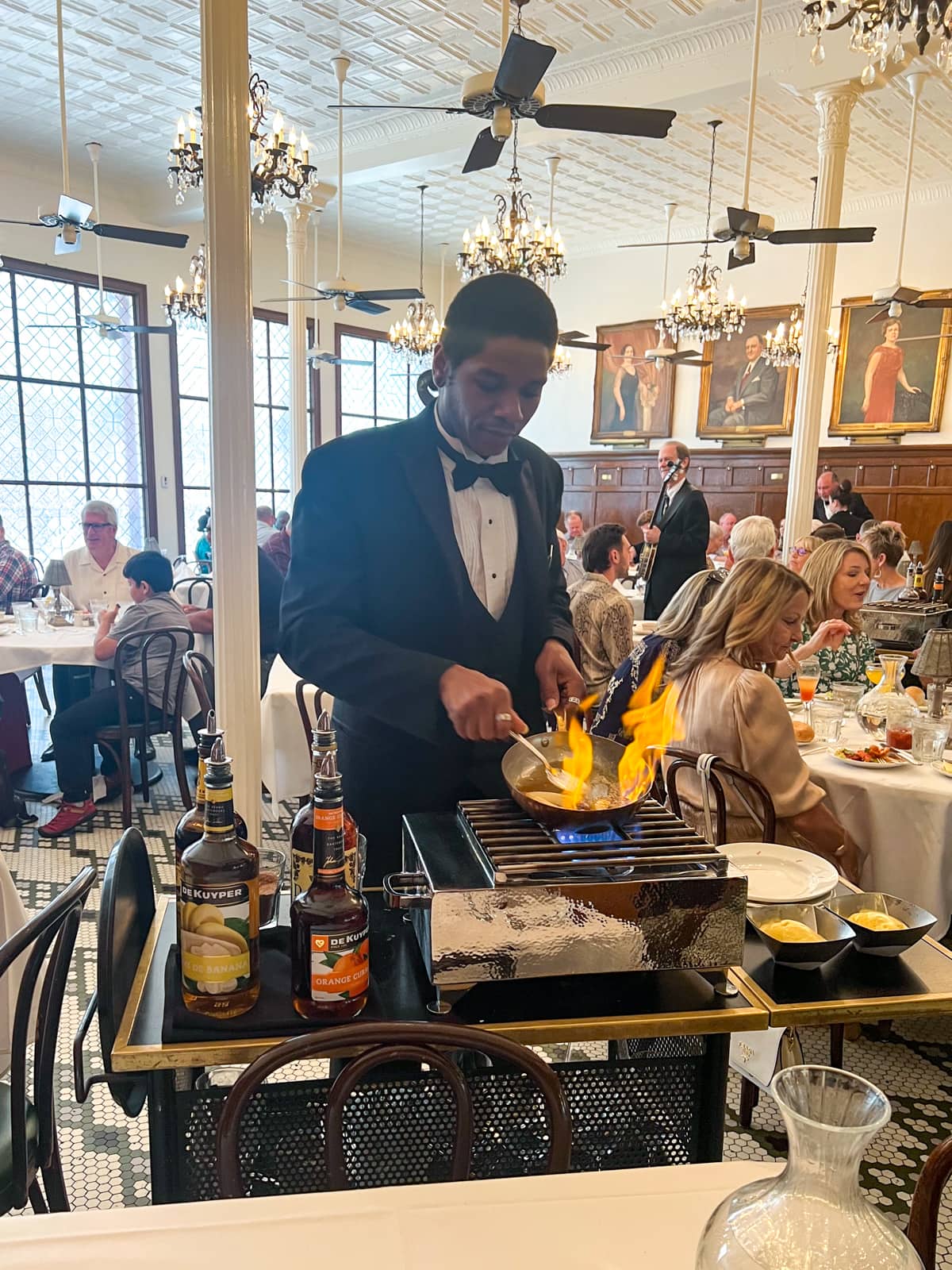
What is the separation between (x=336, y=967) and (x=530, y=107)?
342cm

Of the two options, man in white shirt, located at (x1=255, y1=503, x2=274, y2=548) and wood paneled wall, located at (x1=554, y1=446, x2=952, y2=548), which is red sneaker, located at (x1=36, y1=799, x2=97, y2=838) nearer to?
man in white shirt, located at (x1=255, y1=503, x2=274, y2=548)

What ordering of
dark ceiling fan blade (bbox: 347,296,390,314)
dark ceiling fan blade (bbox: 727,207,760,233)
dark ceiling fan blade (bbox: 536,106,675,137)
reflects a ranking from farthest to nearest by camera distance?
dark ceiling fan blade (bbox: 347,296,390,314) < dark ceiling fan blade (bbox: 727,207,760,233) < dark ceiling fan blade (bbox: 536,106,675,137)

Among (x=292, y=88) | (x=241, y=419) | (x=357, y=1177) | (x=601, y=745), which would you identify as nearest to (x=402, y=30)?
(x=292, y=88)

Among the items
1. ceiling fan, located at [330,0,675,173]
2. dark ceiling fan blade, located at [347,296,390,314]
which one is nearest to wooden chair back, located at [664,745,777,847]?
ceiling fan, located at [330,0,675,173]

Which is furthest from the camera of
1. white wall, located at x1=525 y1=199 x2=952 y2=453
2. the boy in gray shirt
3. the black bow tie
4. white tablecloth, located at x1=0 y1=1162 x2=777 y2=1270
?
white wall, located at x1=525 y1=199 x2=952 y2=453

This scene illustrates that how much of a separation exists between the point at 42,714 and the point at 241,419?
471 cm

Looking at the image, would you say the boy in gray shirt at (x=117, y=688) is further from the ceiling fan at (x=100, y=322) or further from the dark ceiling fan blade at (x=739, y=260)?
the dark ceiling fan blade at (x=739, y=260)

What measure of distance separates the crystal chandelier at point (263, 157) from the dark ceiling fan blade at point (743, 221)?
2285 millimetres

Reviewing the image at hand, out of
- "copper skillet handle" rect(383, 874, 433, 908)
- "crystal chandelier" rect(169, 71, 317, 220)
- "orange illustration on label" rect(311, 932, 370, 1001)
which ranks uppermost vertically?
"crystal chandelier" rect(169, 71, 317, 220)

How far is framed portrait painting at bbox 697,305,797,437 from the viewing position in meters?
10.8

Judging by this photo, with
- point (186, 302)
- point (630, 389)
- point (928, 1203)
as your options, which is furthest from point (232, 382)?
point (630, 389)

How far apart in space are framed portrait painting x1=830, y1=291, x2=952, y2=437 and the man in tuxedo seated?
763 mm

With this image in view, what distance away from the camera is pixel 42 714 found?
6.46 m

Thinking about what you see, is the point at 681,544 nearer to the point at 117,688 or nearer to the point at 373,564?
the point at 117,688
